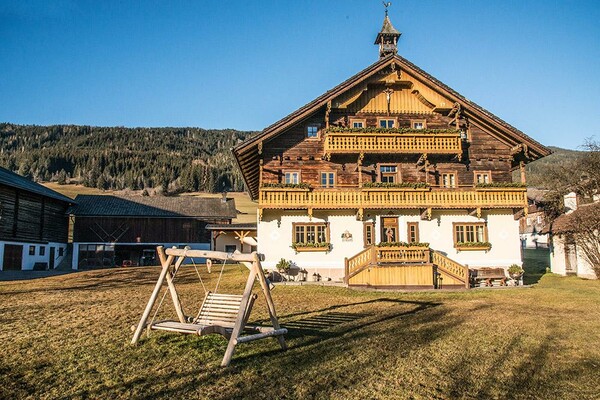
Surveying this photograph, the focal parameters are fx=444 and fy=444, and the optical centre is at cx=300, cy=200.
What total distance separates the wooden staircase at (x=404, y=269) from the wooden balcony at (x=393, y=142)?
6.26 meters

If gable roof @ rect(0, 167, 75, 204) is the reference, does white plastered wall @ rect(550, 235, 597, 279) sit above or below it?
below

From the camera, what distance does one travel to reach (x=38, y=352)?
30.4 ft

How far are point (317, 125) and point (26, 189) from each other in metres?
28.0

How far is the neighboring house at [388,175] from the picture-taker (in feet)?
84.9

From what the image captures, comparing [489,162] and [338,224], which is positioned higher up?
[489,162]

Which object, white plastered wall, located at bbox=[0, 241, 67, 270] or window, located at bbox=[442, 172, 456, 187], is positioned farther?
white plastered wall, located at bbox=[0, 241, 67, 270]

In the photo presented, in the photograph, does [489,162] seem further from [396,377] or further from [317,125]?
[396,377]

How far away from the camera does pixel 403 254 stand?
23.4m

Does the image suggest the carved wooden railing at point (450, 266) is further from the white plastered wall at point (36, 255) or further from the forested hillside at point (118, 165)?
the forested hillside at point (118, 165)

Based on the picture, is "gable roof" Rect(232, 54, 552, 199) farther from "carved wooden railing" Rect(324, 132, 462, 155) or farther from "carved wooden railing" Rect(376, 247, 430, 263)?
"carved wooden railing" Rect(376, 247, 430, 263)

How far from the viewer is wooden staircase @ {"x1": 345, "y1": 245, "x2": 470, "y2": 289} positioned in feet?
75.4

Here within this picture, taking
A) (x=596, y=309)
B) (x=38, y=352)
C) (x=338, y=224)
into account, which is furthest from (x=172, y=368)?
(x=338, y=224)

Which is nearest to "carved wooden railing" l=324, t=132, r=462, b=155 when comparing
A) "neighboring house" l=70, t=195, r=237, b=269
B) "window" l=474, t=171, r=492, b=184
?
"window" l=474, t=171, r=492, b=184

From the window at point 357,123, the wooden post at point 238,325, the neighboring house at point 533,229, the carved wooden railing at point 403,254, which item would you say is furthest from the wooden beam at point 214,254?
the neighboring house at point 533,229
